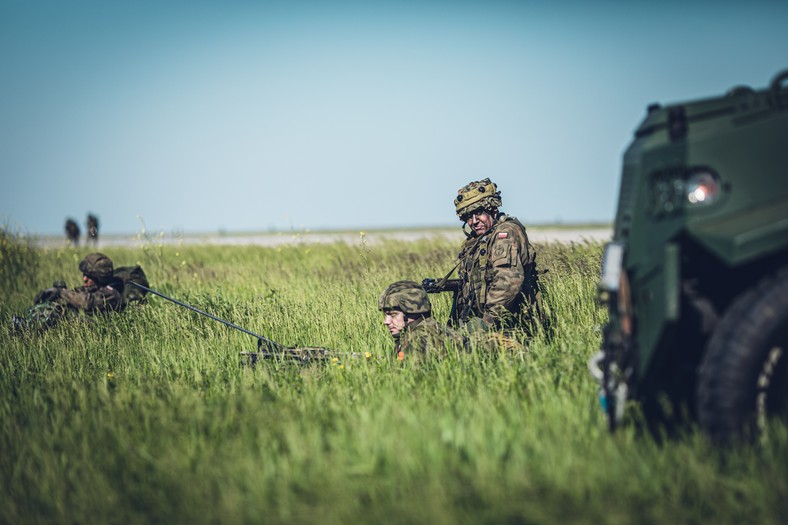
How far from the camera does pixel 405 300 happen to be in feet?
17.8

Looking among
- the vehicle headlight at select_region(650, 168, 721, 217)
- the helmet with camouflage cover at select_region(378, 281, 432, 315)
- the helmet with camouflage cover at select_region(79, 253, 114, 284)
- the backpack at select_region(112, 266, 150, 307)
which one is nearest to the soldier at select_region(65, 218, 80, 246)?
the backpack at select_region(112, 266, 150, 307)

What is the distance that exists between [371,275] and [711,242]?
20.1 feet

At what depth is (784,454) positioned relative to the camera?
307cm

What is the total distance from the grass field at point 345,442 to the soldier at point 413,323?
179mm

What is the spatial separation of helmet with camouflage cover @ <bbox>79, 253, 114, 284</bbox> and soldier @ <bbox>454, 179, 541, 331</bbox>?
4.22 m

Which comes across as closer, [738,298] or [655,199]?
[738,298]

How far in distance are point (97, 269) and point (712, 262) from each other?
679cm

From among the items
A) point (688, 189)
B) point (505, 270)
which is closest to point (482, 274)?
point (505, 270)

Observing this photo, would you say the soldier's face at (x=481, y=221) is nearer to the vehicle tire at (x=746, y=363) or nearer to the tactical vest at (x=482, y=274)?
the tactical vest at (x=482, y=274)

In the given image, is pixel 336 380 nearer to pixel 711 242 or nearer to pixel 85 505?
pixel 85 505

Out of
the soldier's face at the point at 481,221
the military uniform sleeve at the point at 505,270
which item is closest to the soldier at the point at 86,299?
the soldier's face at the point at 481,221

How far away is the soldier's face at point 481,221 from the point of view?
6258mm

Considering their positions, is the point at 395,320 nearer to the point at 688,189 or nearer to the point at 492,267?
the point at 492,267

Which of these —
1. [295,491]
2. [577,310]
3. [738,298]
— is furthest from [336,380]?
[738,298]
